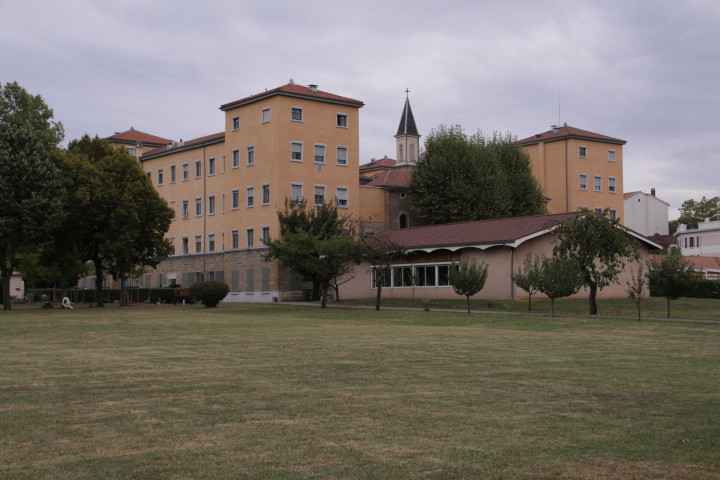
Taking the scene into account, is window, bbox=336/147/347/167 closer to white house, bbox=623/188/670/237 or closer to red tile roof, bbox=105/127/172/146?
red tile roof, bbox=105/127/172/146

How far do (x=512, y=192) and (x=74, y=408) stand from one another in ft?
210

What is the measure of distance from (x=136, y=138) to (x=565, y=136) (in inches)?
1779

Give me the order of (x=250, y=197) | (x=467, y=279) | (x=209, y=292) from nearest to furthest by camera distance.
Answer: (x=467, y=279) < (x=209, y=292) < (x=250, y=197)

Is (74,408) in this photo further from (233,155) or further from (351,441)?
(233,155)

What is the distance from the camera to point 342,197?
215ft

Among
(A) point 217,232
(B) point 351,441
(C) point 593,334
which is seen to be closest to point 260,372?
(B) point 351,441

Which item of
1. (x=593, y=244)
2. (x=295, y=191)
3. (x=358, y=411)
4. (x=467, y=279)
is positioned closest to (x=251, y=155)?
(x=295, y=191)

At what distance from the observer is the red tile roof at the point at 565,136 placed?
8000 centimetres

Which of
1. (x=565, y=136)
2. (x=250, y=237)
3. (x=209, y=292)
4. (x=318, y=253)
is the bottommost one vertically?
(x=209, y=292)

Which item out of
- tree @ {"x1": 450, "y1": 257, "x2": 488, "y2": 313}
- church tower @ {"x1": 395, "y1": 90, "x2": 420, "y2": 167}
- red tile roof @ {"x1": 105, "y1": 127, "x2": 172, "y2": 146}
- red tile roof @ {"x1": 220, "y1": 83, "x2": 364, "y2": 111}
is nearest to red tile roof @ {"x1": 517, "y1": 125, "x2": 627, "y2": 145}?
church tower @ {"x1": 395, "y1": 90, "x2": 420, "y2": 167}

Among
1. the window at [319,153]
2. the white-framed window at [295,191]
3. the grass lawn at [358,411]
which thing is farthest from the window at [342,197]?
the grass lawn at [358,411]

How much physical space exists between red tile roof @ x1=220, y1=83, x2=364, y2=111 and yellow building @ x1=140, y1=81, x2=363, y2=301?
0.08 m

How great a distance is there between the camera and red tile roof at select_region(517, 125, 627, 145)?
80.0 m

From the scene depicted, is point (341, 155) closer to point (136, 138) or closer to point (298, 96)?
point (298, 96)
